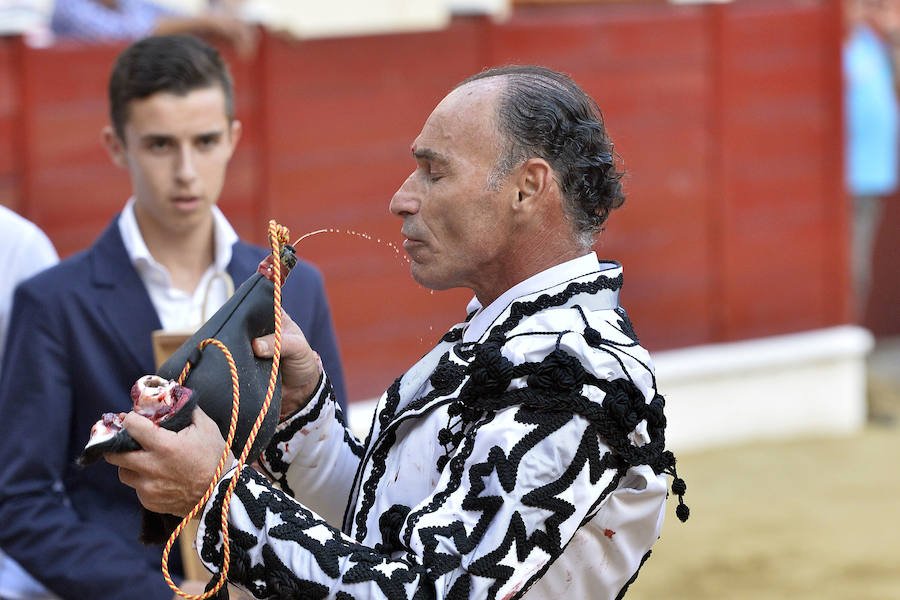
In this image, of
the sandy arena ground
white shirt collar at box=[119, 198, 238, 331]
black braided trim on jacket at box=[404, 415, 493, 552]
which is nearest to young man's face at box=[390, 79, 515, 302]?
black braided trim on jacket at box=[404, 415, 493, 552]

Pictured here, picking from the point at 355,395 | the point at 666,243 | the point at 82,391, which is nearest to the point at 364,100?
the point at 355,395

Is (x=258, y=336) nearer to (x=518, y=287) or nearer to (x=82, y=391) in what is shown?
(x=518, y=287)

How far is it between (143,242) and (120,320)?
20cm

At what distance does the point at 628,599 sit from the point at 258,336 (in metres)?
3.38

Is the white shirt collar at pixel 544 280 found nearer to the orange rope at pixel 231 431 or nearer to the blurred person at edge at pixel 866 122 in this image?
the orange rope at pixel 231 431

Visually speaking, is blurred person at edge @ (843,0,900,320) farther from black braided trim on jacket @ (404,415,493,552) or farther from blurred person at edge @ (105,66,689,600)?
black braided trim on jacket @ (404,415,493,552)

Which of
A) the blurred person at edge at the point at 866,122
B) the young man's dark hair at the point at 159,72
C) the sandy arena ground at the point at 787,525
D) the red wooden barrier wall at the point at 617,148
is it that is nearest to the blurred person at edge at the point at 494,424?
the young man's dark hair at the point at 159,72

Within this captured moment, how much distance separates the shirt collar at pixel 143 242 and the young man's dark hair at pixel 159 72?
0.73 feet

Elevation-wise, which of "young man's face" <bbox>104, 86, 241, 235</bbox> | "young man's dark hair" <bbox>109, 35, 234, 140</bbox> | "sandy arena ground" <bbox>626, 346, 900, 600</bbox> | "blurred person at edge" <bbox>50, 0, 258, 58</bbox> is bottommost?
"sandy arena ground" <bbox>626, 346, 900, 600</bbox>

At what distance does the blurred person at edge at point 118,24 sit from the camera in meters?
5.71

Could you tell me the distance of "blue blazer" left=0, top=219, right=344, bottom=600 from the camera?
9.03 feet

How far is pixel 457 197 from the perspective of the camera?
196cm

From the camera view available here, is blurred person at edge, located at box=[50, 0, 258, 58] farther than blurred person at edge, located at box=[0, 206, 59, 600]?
Yes

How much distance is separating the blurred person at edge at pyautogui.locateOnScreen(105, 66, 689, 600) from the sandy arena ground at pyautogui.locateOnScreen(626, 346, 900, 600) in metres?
3.24
